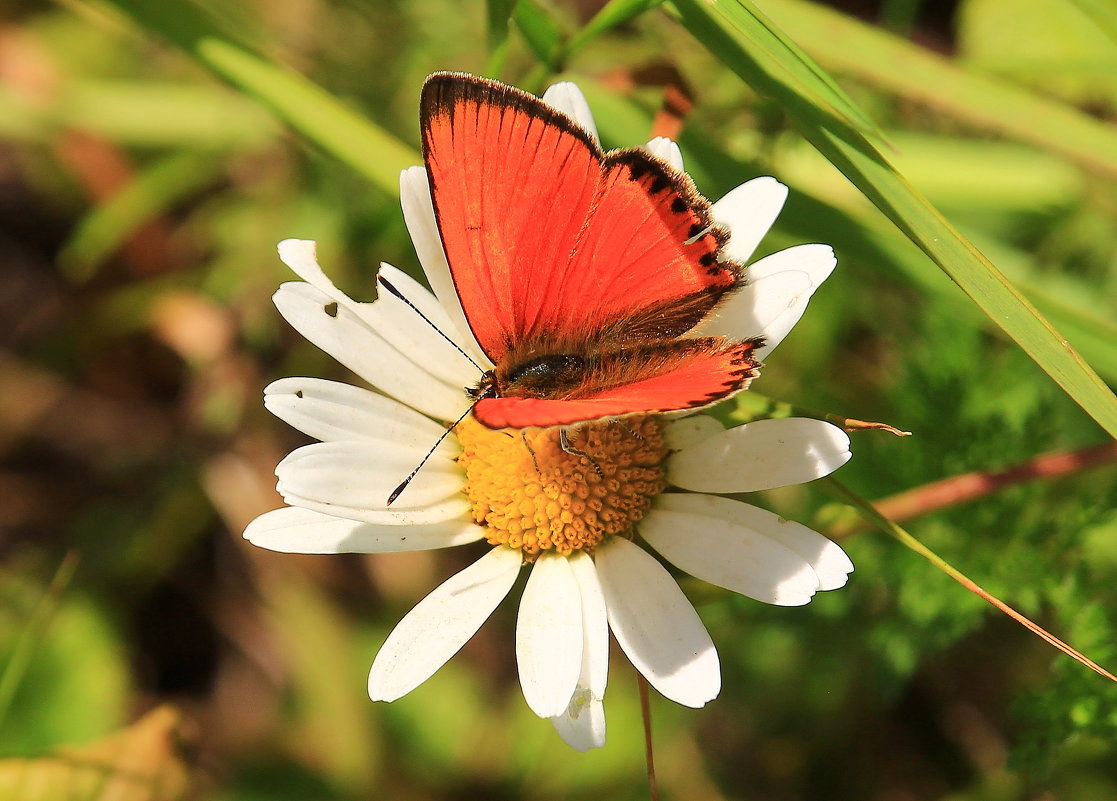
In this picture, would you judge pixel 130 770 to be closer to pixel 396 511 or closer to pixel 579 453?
pixel 396 511

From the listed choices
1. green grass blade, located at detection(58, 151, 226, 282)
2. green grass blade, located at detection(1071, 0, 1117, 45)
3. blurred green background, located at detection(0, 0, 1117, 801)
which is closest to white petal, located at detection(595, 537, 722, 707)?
blurred green background, located at detection(0, 0, 1117, 801)

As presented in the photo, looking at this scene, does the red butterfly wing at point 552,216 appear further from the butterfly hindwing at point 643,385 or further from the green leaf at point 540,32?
the green leaf at point 540,32

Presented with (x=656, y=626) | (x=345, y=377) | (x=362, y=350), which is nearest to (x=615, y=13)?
(x=362, y=350)

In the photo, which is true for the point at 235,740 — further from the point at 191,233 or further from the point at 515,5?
the point at 515,5

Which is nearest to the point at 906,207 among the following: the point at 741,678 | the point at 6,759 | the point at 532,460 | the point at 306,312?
the point at 532,460

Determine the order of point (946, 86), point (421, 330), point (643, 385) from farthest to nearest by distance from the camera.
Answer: point (946, 86) < point (421, 330) < point (643, 385)
